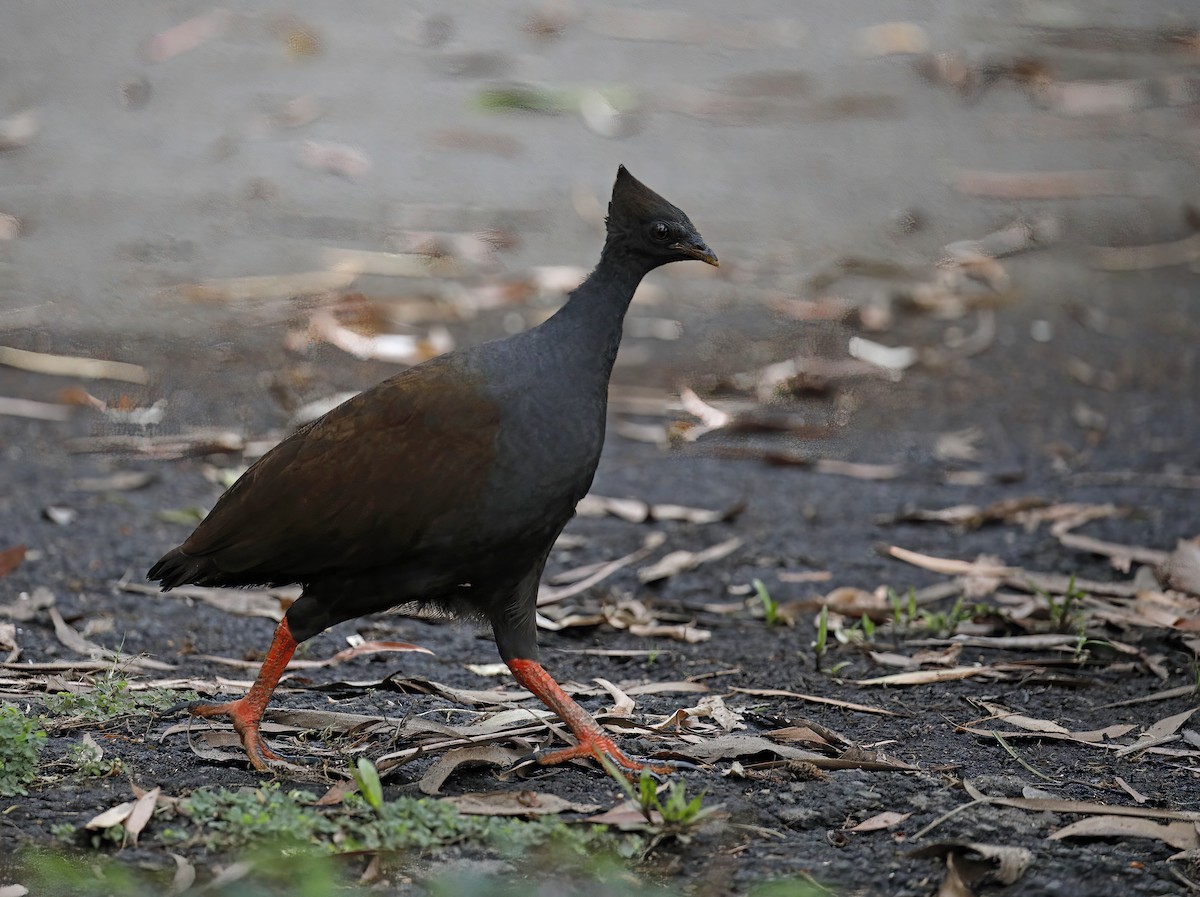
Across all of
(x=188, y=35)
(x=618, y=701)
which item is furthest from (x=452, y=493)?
(x=188, y=35)

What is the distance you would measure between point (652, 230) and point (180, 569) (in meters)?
1.66

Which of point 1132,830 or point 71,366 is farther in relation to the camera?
point 71,366

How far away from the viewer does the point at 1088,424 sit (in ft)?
27.0

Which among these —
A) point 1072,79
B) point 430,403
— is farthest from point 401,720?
point 1072,79

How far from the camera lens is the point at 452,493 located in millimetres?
4039

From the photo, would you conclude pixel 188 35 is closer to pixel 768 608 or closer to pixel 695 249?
pixel 768 608

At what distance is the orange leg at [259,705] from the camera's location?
4.11m

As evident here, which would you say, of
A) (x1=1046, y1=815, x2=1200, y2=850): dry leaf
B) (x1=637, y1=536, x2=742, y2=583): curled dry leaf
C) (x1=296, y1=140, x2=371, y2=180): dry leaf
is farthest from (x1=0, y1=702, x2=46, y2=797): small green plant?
(x1=296, y1=140, x2=371, y2=180): dry leaf

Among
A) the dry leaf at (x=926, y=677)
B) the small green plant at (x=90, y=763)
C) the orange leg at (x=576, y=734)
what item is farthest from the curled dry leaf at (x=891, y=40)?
the small green plant at (x=90, y=763)

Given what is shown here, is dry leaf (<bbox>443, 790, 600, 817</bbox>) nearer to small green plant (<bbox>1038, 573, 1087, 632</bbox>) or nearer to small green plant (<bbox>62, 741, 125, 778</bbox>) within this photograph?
small green plant (<bbox>62, 741, 125, 778</bbox>)

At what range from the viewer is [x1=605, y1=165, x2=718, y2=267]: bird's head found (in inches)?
173

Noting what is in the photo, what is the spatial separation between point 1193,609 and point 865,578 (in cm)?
127

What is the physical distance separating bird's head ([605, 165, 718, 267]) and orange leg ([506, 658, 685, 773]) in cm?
122

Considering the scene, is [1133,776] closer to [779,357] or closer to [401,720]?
[401,720]
